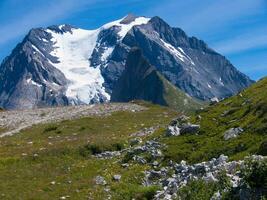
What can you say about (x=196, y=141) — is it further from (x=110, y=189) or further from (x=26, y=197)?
(x=26, y=197)

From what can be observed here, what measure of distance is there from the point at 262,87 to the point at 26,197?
93.7ft

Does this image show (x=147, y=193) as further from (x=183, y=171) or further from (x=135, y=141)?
(x=135, y=141)

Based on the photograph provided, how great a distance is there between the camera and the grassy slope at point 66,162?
1644 inches

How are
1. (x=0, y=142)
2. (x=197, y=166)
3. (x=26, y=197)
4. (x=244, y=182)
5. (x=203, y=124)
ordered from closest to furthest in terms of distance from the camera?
1. (x=244, y=182)
2. (x=197, y=166)
3. (x=26, y=197)
4. (x=203, y=124)
5. (x=0, y=142)

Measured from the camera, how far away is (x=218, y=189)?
2989 centimetres

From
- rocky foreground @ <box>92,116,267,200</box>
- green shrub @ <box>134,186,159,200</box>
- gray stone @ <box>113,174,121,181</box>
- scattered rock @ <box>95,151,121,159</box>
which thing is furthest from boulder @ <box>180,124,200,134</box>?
green shrub @ <box>134,186,159,200</box>

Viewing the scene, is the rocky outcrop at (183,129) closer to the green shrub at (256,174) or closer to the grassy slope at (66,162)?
the grassy slope at (66,162)

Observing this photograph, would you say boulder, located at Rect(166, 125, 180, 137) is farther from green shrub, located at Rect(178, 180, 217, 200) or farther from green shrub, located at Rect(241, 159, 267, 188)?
green shrub, located at Rect(241, 159, 267, 188)

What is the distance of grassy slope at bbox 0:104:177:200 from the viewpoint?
137 ft

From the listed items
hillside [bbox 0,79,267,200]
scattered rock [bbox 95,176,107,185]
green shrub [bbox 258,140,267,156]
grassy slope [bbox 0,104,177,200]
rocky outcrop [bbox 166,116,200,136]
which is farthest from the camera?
rocky outcrop [bbox 166,116,200,136]

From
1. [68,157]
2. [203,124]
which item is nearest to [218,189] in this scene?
[203,124]

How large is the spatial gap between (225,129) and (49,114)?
51.0m

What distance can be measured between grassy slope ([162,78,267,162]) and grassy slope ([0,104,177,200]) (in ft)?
13.8

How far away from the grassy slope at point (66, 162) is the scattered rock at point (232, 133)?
6587 mm
